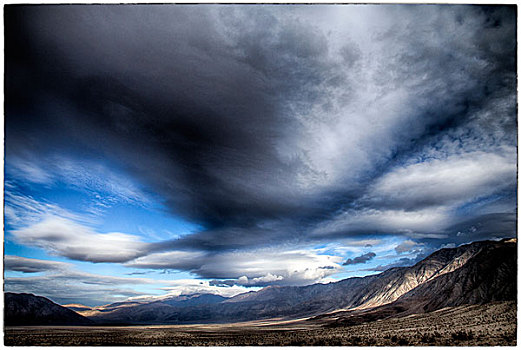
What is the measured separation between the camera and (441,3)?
66.5 feet

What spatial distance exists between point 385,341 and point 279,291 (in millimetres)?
166325

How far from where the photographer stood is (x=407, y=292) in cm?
7575

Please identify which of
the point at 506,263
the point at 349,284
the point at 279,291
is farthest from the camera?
the point at 279,291

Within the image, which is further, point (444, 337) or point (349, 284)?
point (349, 284)

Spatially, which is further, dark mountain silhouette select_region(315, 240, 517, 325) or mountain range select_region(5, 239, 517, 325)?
mountain range select_region(5, 239, 517, 325)

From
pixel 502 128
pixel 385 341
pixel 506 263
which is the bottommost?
pixel 385 341

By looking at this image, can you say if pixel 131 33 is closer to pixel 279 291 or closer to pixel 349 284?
pixel 349 284

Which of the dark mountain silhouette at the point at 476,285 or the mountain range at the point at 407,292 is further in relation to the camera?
the mountain range at the point at 407,292

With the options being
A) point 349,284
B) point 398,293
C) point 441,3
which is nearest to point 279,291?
point 349,284

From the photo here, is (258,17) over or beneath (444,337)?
over

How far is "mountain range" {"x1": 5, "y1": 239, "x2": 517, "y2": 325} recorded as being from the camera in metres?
41.7

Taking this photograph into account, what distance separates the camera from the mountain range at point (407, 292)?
4169 cm

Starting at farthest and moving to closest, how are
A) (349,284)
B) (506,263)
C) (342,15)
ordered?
A: (349,284), (506,263), (342,15)

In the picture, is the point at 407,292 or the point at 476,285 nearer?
the point at 476,285
